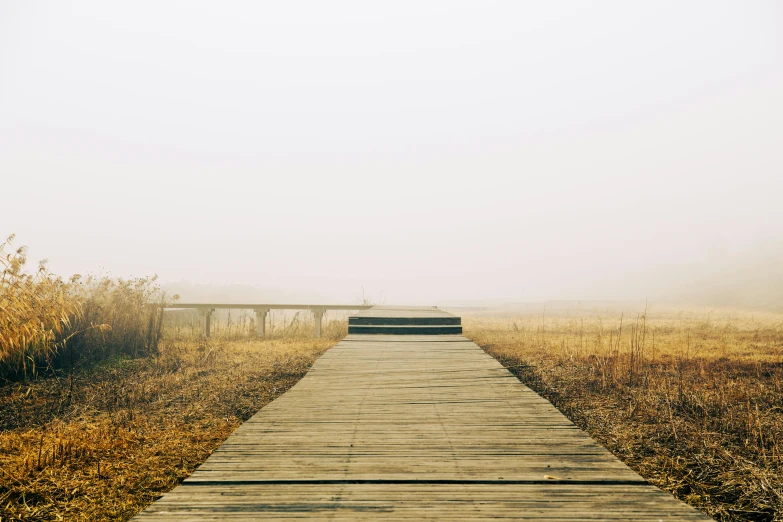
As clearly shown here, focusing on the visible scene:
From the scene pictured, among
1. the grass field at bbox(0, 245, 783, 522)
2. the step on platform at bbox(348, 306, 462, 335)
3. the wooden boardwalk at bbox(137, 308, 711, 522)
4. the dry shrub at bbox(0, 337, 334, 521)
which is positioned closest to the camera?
the wooden boardwalk at bbox(137, 308, 711, 522)

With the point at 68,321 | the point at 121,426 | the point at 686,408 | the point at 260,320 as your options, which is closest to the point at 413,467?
the point at 121,426

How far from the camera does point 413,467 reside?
7.69 ft

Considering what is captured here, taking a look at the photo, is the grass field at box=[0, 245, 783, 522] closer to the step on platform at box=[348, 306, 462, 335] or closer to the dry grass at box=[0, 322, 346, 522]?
the dry grass at box=[0, 322, 346, 522]

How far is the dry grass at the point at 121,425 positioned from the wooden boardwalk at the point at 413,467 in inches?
38.2

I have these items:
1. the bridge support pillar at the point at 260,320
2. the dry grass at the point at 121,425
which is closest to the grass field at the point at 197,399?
the dry grass at the point at 121,425

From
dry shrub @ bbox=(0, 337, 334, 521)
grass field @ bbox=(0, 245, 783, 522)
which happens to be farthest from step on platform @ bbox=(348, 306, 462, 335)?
dry shrub @ bbox=(0, 337, 334, 521)

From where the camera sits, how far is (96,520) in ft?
8.71

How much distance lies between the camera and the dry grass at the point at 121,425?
2986 mm

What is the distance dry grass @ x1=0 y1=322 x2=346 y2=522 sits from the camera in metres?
2.99

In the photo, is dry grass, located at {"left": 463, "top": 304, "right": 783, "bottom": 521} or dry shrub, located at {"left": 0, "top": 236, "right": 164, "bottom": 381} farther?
dry shrub, located at {"left": 0, "top": 236, "right": 164, "bottom": 381}

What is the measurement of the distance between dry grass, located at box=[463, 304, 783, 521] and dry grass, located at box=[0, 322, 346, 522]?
3.58 meters

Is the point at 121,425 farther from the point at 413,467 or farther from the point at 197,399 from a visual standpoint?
the point at 413,467

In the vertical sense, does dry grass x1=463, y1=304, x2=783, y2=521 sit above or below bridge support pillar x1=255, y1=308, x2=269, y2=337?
below

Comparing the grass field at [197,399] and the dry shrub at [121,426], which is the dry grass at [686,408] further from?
the dry shrub at [121,426]
